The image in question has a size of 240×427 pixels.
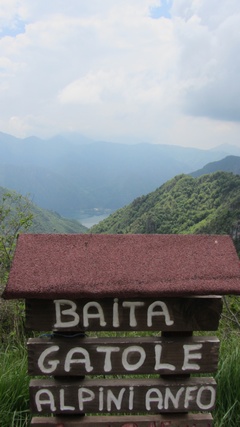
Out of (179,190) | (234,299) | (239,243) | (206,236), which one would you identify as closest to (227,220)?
(239,243)

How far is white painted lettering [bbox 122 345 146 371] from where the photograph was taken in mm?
2385

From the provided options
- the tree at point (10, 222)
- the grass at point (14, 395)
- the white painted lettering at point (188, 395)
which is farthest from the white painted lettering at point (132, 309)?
the tree at point (10, 222)

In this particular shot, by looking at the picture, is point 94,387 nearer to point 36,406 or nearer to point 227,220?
point 36,406

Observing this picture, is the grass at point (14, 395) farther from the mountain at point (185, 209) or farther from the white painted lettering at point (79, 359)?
the mountain at point (185, 209)

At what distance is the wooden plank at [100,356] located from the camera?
2.37 metres

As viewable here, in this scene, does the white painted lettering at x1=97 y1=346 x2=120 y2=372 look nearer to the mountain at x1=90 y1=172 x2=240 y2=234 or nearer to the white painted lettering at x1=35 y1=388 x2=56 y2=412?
the white painted lettering at x1=35 y1=388 x2=56 y2=412

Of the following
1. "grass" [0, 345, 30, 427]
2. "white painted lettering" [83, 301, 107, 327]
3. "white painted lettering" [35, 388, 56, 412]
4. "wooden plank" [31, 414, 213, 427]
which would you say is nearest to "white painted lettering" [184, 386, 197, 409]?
"wooden plank" [31, 414, 213, 427]

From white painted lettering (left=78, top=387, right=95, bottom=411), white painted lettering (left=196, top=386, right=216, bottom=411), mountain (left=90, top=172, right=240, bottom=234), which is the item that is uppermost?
mountain (left=90, top=172, right=240, bottom=234)

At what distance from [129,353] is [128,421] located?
1.45 ft

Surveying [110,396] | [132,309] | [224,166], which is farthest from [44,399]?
[224,166]

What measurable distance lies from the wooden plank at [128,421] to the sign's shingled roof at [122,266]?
0.83m

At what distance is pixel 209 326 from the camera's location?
95.0 inches

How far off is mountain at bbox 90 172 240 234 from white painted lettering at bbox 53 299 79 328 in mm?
36954

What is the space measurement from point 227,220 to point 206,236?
3923cm
